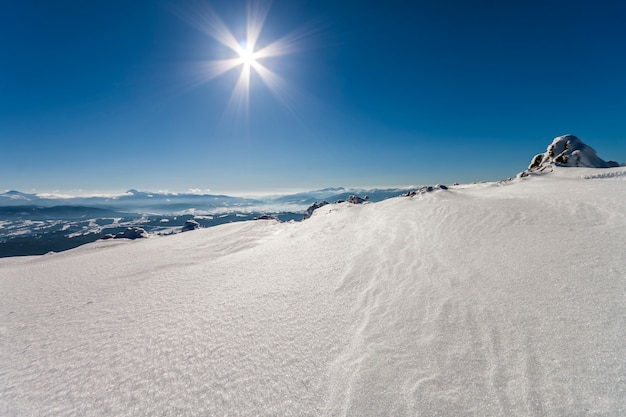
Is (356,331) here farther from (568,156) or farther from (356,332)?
(568,156)

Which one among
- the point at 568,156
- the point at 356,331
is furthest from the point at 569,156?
the point at 356,331

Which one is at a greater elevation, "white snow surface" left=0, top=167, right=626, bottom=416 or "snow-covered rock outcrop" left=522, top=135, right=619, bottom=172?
"snow-covered rock outcrop" left=522, top=135, right=619, bottom=172

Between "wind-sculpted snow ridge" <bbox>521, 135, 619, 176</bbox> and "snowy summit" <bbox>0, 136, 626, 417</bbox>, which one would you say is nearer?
"snowy summit" <bbox>0, 136, 626, 417</bbox>

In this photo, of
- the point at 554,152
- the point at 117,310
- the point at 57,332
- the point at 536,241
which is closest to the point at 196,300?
the point at 117,310

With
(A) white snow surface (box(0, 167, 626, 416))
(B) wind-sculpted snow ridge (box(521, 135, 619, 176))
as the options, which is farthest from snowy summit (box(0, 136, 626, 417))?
(B) wind-sculpted snow ridge (box(521, 135, 619, 176))

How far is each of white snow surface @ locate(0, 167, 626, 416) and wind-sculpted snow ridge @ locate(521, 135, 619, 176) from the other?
16.5 metres

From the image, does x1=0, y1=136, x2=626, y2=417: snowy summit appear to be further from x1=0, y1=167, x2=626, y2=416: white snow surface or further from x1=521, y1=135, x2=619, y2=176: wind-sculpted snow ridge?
x1=521, y1=135, x2=619, y2=176: wind-sculpted snow ridge

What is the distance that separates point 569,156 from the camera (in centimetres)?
2028

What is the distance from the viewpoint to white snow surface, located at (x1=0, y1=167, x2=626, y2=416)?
3025 millimetres

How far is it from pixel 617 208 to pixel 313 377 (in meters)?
9.82

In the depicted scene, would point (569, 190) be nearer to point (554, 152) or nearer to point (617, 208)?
point (617, 208)

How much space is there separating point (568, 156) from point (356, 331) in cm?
2592

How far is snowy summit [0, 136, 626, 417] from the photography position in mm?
3027

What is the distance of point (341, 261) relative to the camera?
23.7 feet
